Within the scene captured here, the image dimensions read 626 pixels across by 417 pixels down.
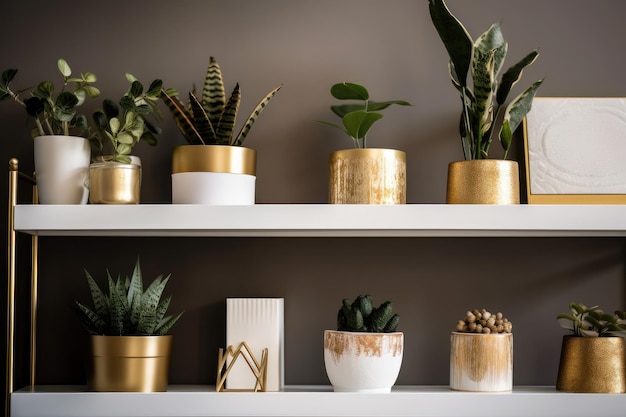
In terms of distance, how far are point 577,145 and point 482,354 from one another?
48 centimetres

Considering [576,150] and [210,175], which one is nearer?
[210,175]

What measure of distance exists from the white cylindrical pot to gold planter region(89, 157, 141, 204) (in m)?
0.08

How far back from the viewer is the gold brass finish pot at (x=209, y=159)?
1395 millimetres

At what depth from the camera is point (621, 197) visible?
4.98 ft

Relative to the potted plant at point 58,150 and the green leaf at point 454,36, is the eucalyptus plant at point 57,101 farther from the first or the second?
the green leaf at point 454,36

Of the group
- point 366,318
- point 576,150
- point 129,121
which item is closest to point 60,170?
point 129,121

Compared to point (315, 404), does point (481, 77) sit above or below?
above

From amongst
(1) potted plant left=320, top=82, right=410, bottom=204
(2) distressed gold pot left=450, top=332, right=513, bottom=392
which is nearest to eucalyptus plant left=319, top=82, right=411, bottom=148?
(1) potted plant left=320, top=82, right=410, bottom=204

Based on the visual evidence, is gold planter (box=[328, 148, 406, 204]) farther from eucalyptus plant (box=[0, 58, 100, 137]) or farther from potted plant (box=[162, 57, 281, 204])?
eucalyptus plant (box=[0, 58, 100, 137])

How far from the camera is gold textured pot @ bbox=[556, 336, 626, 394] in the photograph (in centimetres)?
138

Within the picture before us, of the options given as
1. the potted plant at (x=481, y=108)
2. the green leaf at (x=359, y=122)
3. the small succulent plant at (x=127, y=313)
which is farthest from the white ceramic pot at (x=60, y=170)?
the potted plant at (x=481, y=108)

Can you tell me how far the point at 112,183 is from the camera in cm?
138

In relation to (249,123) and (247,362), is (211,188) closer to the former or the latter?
(249,123)

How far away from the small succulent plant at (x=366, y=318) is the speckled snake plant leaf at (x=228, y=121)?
0.39 metres
